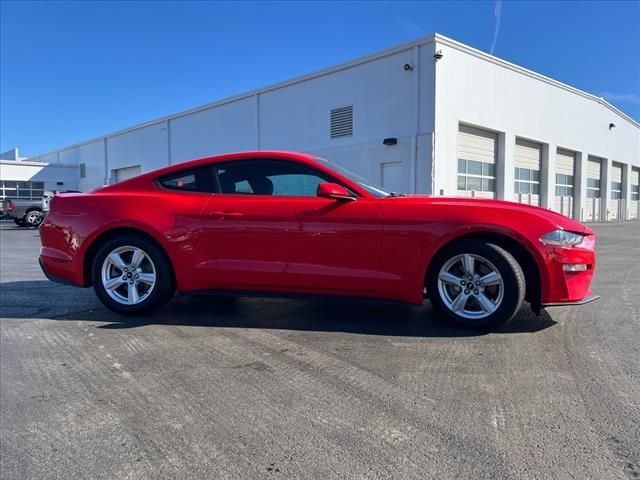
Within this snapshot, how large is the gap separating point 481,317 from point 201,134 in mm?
24850

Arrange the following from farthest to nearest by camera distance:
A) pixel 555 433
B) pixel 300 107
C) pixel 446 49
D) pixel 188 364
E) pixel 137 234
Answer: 1. pixel 300 107
2. pixel 446 49
3. pixel 137 234
4. pixel 188 364
5. pixel 555 433

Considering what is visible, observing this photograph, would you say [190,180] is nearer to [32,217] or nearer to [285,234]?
[285,234]

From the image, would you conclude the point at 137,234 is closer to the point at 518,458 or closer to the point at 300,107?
the point at 518,458

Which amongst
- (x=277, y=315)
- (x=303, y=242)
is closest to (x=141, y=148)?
(x=277, y=315)

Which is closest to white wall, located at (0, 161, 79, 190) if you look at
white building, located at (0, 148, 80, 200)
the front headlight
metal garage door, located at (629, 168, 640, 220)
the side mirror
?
white building, located at (0, 148, 80, 200)

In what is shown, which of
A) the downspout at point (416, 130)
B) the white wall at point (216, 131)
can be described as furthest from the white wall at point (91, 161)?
the downspout at point (416, 130)

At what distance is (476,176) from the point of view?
60.7 ft

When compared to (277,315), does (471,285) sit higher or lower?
higher

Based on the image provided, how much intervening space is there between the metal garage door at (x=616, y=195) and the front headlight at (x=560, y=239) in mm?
29763

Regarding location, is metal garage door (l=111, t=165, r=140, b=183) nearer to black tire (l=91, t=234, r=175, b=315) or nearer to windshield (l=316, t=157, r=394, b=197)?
black tire (l=91, t=234, r=175, b=315)

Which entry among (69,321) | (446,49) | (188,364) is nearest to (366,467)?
(188,364)

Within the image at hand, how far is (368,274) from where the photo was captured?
12.9 feet

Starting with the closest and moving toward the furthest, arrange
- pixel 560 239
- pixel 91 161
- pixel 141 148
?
pixel 560 239 < pixel 141 148 < pixel 91 161

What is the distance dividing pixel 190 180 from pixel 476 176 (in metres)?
15.9
